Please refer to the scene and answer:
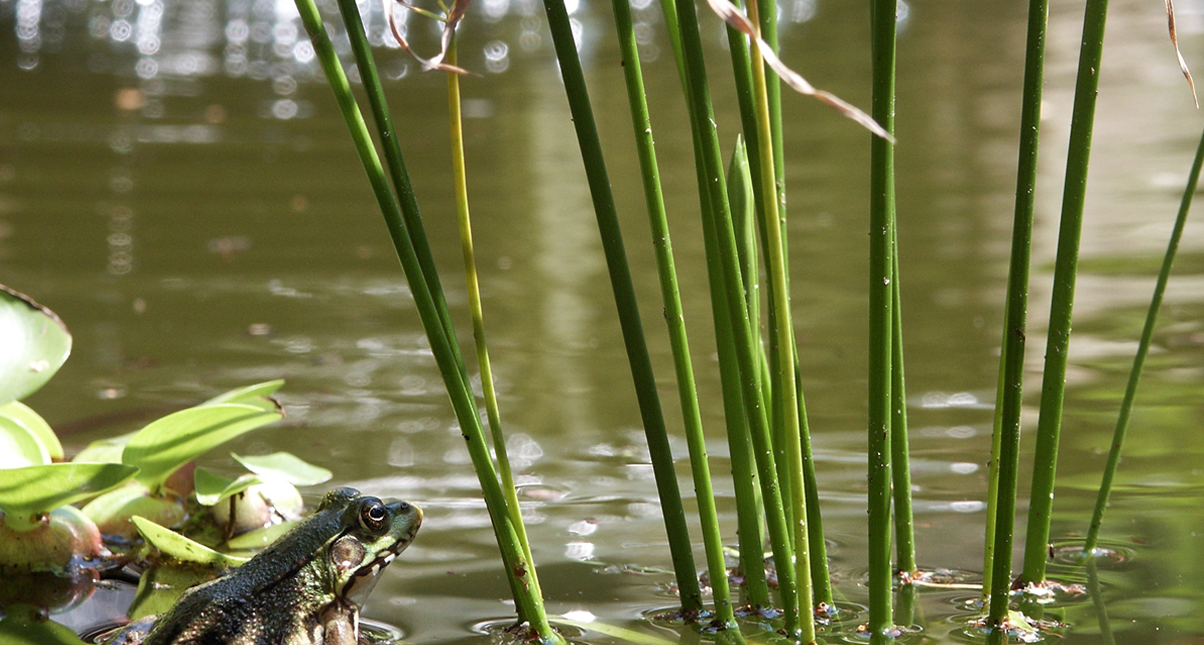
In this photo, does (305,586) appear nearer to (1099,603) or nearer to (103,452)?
(103,452)

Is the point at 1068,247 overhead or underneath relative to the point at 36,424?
overhead

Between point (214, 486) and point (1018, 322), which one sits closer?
point (1018, 322)

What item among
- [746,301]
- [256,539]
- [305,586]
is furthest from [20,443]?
[746,301]

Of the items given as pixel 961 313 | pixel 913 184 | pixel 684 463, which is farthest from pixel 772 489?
pixel 913 184

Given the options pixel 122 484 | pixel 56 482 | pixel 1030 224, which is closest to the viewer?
pixel 1030 224

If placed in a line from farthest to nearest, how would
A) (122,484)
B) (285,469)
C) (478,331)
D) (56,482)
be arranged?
(285,469) → (122,484) → (56,482) → (478,331)

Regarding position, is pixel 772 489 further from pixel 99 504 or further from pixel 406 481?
pixel 99 504

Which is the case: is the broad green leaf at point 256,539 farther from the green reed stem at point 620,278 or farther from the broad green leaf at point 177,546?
the green reed stem at point 620,278

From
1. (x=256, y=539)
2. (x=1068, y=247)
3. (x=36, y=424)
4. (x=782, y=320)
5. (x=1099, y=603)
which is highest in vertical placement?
(x=1068, y=247)
